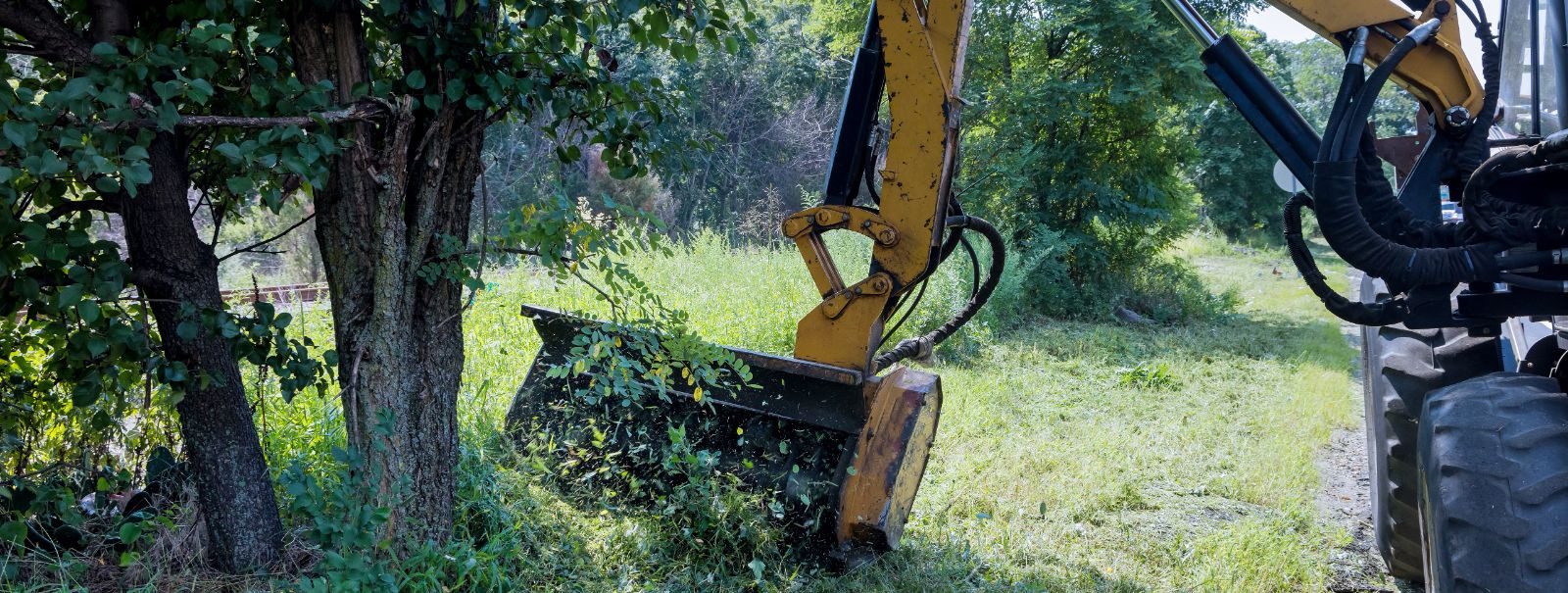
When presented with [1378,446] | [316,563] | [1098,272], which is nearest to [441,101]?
[316,563]

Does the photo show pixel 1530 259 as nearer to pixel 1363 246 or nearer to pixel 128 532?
pixel 1363 246

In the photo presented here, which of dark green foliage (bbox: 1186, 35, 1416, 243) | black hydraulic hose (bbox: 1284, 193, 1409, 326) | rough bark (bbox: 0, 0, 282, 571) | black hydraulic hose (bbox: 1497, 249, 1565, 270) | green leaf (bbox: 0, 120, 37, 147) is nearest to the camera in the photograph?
green leaf (bbox: 0, 120, 37, 147)

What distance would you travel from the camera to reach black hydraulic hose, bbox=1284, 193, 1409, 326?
123 inches

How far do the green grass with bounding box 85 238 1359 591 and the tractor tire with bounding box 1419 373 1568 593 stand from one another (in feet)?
5.54

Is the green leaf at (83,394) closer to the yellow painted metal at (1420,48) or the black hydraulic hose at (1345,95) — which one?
the black hydraulic hose at (1345,95)

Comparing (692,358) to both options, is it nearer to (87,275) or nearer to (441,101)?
(441,101)

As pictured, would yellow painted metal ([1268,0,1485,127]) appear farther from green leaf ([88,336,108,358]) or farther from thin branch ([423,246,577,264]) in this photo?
green leaf ([88,336,108,358])

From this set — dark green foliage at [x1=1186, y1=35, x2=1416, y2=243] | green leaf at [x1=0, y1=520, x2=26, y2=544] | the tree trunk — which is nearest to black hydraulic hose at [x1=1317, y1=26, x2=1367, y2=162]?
the tree trunk

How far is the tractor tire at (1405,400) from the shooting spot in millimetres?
3480

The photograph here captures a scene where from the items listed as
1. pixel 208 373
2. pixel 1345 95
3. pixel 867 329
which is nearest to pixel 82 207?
pixel 208 373

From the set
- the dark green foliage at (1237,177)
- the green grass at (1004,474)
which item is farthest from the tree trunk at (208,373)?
the dark green foliage at (1237,177)

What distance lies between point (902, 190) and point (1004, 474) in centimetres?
211

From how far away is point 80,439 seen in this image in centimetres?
332

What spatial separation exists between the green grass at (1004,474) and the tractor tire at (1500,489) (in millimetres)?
1688
